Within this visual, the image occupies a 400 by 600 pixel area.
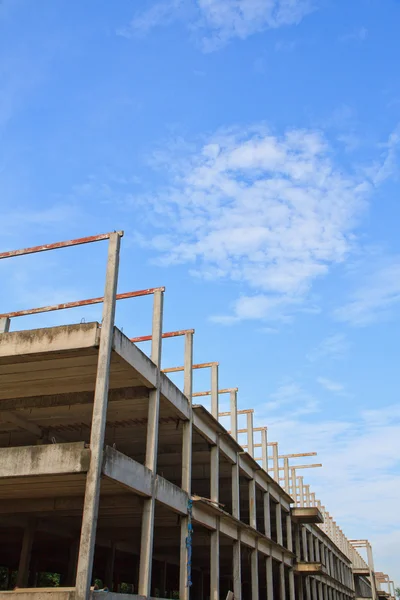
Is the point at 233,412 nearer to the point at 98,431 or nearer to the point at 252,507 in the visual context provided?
the point at 252,507

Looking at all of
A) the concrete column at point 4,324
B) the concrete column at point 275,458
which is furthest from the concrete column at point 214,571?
the concrete column at point 275,458

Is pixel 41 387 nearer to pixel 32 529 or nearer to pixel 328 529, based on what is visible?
pixel 32 529

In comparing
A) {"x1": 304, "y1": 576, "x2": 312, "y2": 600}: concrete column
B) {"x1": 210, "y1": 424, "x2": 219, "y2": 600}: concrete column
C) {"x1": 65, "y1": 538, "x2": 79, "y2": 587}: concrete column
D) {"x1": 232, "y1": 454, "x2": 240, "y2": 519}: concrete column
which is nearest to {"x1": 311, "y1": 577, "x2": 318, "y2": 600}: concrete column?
{"x1": 304, "y1": 576, "x2": 312, "y2": 600}: concrete column

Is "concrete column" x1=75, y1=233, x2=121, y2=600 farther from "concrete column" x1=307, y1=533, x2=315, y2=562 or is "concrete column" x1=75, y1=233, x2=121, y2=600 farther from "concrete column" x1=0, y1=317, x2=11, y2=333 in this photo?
"concrete column" x1=307, y1=533, x2=315, y2=562

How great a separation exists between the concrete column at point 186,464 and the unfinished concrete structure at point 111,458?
38 millimetres

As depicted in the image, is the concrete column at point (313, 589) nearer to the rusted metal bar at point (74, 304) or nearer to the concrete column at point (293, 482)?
the concrete column at point (293, 482)

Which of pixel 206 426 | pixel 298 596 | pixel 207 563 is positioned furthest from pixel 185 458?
pixel 298 596

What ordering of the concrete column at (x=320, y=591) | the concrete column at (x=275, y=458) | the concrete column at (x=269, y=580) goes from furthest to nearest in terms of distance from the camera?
the concrete column at (x=320, y=591)
the concrete column at (x=275, y=458)
the concrete column at (x=269, y=580)

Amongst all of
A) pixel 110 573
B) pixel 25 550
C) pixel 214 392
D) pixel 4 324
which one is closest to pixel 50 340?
pixel 4 324

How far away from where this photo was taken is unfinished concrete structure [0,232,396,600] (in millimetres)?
14328

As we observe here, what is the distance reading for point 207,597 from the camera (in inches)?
1937

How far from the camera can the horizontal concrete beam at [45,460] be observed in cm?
1377

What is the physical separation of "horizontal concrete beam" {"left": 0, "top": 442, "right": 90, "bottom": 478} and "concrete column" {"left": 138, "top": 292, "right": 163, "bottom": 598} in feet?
11.5

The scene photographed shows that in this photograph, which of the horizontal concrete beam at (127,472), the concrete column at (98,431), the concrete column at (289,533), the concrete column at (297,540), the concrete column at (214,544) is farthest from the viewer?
the concrete column at (297,540)
